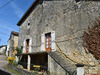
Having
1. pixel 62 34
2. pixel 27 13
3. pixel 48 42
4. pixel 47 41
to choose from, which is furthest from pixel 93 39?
pixel 27 13

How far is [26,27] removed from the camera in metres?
12.3

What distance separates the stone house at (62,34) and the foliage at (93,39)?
0.29 metres

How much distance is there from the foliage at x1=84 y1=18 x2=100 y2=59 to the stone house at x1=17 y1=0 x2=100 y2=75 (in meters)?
0.29

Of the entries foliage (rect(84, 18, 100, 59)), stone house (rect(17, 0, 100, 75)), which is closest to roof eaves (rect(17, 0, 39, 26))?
stone house (rect(17, 0, 100, 75))

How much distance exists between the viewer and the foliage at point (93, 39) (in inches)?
224

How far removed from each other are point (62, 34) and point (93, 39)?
248cm

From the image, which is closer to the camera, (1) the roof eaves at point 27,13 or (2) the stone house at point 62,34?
(2) the stone house at point 62,34

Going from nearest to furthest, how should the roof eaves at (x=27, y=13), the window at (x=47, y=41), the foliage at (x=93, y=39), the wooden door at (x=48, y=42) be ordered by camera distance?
the foliage at (x=93, y=39)
the window at (x=47, y=41)
the wooden door at (x=48, y=42)
the roof eaves at (x=27, y=13)

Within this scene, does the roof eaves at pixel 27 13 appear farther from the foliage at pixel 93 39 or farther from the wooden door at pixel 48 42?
the foliage at pixel 93 39

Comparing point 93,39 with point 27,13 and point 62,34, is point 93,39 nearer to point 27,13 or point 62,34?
point 62,34

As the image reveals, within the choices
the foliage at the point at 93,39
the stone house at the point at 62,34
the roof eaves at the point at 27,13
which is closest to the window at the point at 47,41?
the stone house at the point at 62,34

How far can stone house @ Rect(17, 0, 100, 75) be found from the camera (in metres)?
6.08

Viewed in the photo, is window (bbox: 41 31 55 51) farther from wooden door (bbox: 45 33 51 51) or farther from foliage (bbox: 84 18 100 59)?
foliage (bbox: 84 18 100 59)

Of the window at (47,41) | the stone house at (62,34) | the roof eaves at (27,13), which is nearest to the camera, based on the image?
the stone house at (62,34)
